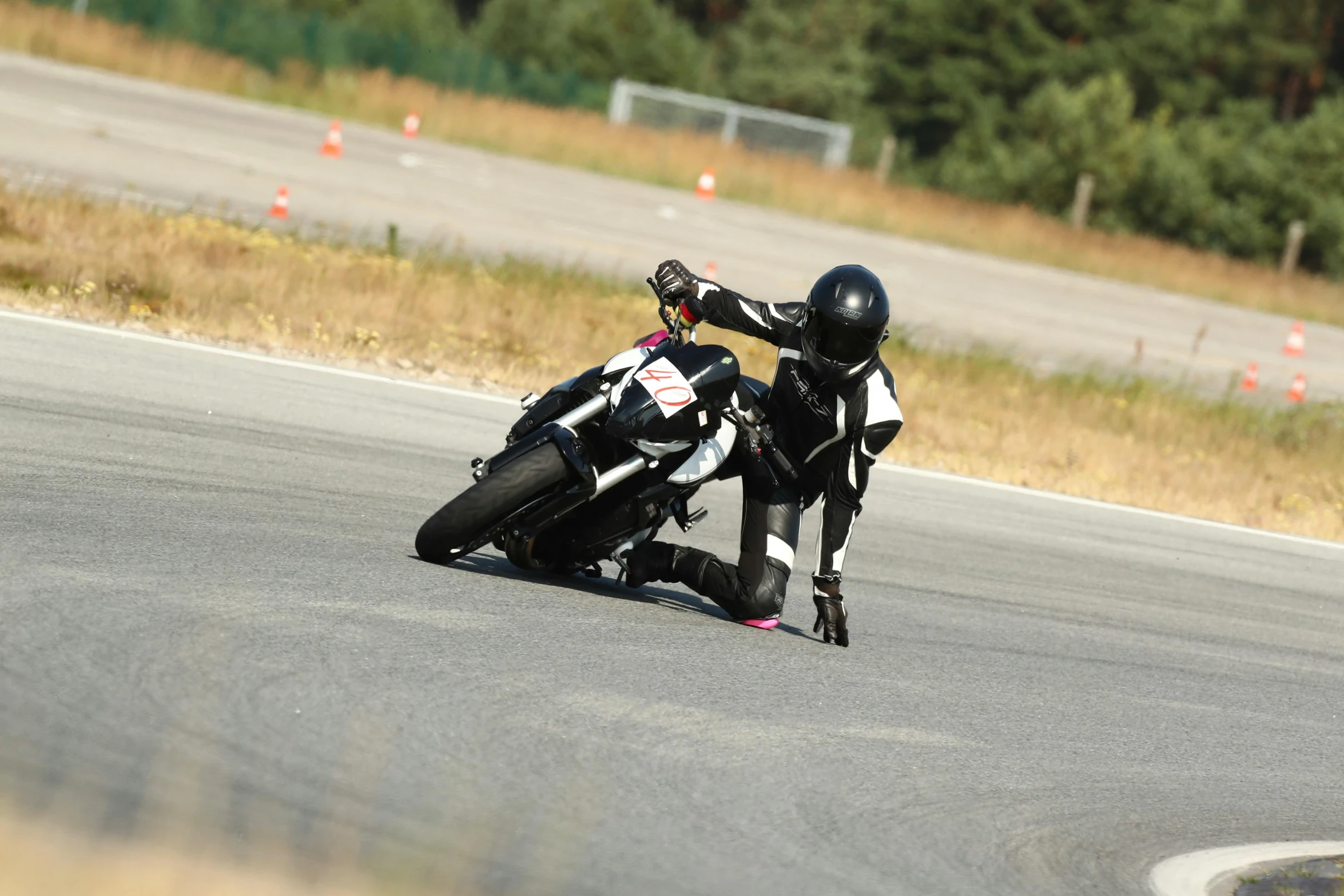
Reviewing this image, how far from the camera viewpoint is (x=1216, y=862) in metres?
5.28

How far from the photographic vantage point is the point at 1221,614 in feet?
31.7

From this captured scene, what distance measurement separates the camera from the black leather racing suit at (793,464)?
6.75 meters

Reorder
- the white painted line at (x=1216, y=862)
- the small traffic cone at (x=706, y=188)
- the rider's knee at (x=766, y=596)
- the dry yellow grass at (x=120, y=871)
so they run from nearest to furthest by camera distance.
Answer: the dry yellow grass at (x=120, y=871), the white painted line at (x=1216, y=862), the rider's knee at (x=766, y=596), the small traffic cone at (x=706, y=188)

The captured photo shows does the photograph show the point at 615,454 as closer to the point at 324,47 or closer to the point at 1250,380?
the point at 1250,380

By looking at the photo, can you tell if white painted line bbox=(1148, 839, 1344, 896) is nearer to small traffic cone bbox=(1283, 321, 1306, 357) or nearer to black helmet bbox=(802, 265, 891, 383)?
black helmet bbox=(802, 265, 891, 383)

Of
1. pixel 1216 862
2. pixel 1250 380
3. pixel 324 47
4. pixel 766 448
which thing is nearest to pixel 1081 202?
pixel 1250 380

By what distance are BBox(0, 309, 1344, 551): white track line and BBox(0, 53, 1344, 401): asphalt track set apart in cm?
575

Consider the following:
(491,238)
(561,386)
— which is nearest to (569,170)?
(491,238)

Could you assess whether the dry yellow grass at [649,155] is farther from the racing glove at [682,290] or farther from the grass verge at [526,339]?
the racing glove at [682,290]

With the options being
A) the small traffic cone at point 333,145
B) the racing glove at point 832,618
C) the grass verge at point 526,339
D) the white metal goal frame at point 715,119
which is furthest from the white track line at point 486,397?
the white metal goal frame at point 715,119

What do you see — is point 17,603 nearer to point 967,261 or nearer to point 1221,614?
point 1221,614

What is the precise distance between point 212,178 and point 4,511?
1514cm

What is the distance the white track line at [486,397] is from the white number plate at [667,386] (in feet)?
16.9

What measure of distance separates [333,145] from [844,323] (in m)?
19.5
